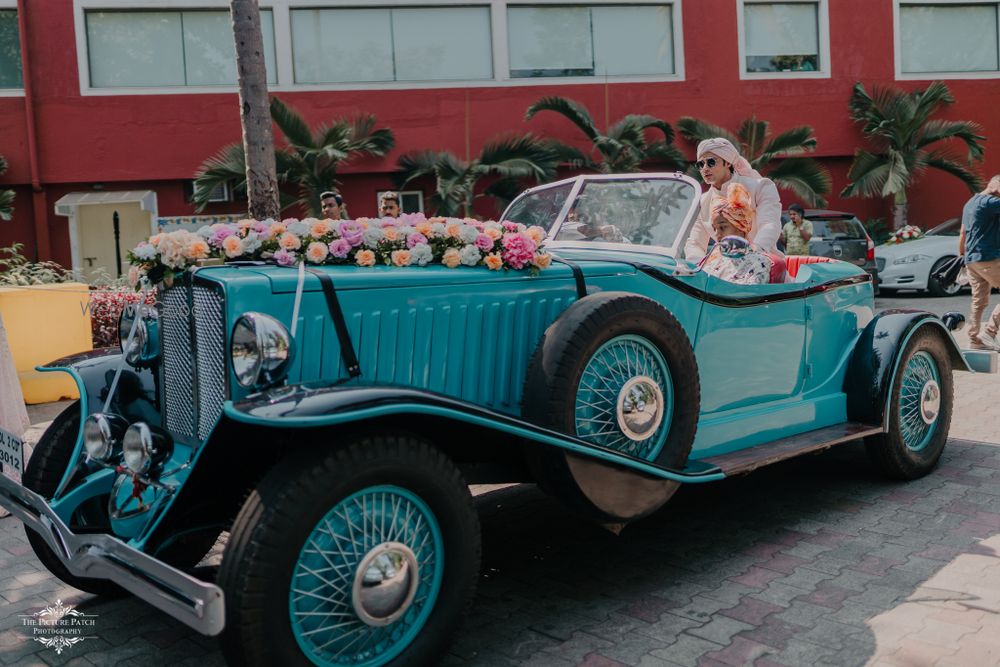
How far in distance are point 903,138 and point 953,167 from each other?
3.69 ft

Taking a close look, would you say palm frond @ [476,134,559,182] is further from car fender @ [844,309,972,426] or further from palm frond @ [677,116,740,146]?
car fender @ [844,309,972,426]

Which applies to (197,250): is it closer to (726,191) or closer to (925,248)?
(726,191)

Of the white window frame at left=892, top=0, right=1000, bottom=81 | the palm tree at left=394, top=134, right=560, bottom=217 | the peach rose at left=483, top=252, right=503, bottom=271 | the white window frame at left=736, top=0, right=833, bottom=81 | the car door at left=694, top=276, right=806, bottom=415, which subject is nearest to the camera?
the peach rose at left=483, top=252, right=503, bottom=271

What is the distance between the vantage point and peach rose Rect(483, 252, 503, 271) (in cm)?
375

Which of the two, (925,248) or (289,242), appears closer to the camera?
(289,242)

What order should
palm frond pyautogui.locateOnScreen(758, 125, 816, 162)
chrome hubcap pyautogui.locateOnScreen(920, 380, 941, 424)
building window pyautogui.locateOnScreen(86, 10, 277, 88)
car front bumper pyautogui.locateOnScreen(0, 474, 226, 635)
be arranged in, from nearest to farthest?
car front bumper pyautogui.locateOnScreen(0, 474, 226, 635) → chrome hubcap pyautogui.locateOnScreen(920, 380, 941, 424) → building window pyautogui.locateOnScreen(86, 10, 277, 88) → palm frond pyautogui.locateOnScreen(758, 125, 816, 162)

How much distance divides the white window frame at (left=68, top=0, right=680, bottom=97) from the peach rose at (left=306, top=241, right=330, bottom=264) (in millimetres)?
14125

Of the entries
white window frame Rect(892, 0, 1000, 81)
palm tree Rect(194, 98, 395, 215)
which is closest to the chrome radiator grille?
palm tree Rect(194, 98, 395, 215)

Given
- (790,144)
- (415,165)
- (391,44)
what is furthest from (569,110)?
(790,144)

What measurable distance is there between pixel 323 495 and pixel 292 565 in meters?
0.22

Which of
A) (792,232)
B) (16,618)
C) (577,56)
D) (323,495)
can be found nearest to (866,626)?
(323,495)

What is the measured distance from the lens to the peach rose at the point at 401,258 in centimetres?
362

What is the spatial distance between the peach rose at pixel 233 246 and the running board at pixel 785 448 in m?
2.21

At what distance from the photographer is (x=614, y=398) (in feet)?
12.5
